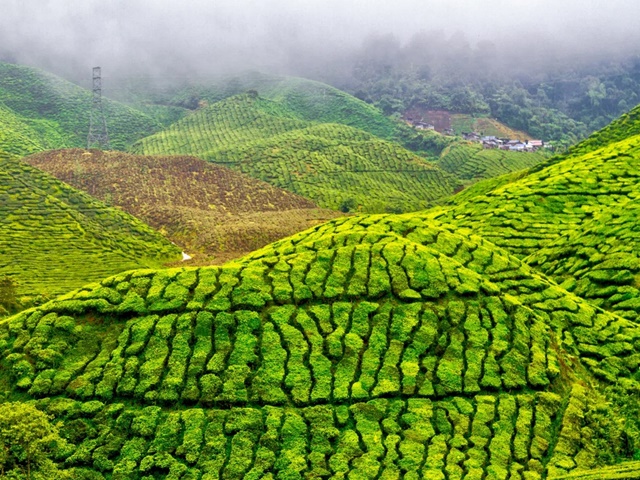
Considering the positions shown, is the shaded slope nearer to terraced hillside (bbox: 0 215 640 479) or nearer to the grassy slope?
the grassy slope

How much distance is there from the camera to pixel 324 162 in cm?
15700

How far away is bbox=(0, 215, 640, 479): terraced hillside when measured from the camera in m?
30.0

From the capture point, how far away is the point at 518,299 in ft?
131

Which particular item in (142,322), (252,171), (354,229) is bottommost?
(142,322)

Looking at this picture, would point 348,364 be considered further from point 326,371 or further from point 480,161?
point 480,161

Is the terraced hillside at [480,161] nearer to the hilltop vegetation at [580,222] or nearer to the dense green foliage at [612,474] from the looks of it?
the hilltop vegetation at [580,222]

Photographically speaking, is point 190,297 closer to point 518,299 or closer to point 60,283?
point 518,299

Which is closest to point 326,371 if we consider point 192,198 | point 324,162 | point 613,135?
point 613,135

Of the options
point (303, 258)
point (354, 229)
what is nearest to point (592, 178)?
point (354, 229)

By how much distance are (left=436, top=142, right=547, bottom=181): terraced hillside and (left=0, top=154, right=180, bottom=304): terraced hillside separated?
10021 cm

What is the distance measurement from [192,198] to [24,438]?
319 ft

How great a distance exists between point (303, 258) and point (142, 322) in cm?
1059

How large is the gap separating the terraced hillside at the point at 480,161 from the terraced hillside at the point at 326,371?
130 m

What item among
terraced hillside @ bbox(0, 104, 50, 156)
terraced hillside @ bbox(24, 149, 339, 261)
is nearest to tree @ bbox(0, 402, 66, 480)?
terraced hillside @ bbox(24, 149, 339, 261)
